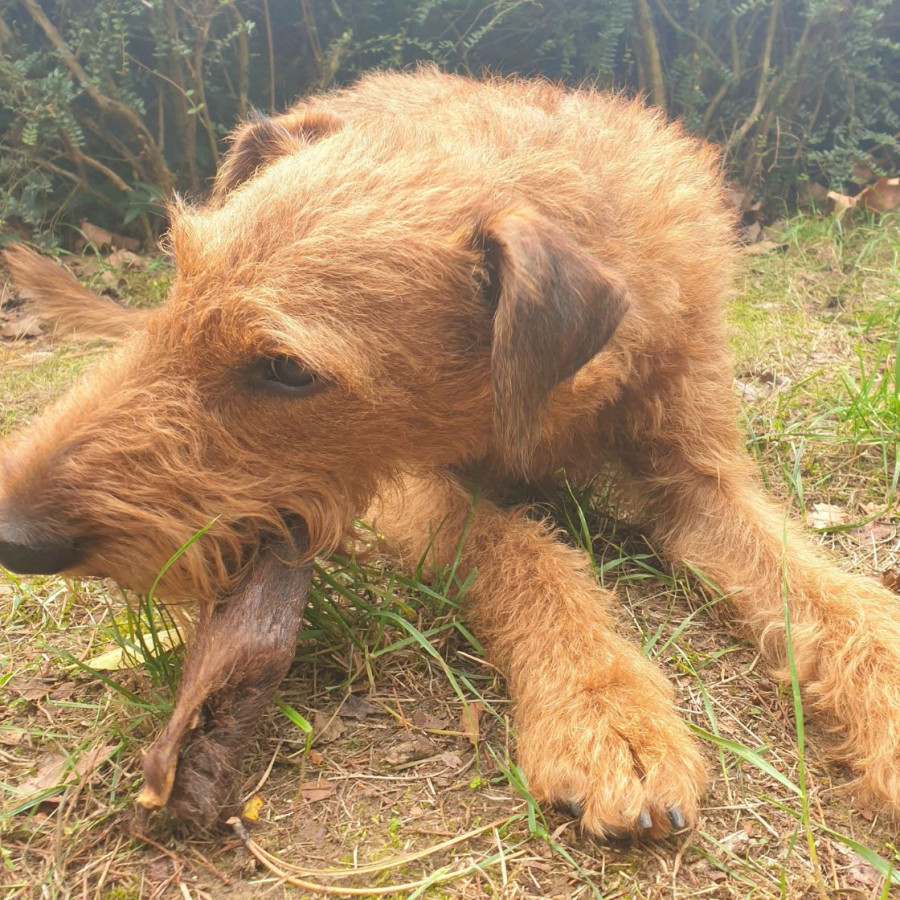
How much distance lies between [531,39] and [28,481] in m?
5.56

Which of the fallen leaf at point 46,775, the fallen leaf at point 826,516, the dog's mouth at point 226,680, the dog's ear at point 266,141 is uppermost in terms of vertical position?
the dog's ear at point 266,141

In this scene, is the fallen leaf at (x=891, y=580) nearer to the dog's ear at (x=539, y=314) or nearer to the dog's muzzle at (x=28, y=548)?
the dog's ear at (x=539, y=314)

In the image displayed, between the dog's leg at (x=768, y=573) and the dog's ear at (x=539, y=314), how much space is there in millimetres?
793

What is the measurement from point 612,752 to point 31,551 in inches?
52.0

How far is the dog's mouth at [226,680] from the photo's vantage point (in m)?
1.67

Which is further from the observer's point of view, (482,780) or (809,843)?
(482,780)

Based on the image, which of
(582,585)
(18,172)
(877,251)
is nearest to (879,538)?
(582,585)

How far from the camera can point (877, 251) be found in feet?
18.5

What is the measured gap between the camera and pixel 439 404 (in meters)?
2.12

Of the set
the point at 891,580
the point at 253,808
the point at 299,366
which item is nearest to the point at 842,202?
the point at 891,580

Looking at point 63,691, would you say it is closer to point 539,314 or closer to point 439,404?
point 439,404

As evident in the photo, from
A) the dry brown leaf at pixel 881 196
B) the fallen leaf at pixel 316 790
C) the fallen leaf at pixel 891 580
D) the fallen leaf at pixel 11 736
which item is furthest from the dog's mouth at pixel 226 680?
the dry brown leaf at pixel 881 196

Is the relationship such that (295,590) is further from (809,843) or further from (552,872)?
(809,843)

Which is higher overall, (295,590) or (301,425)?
(301,425)
